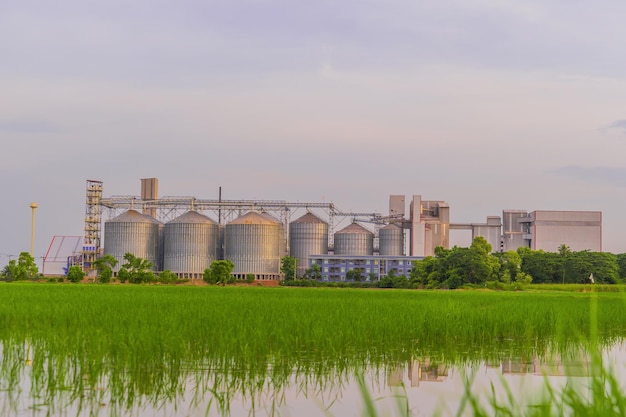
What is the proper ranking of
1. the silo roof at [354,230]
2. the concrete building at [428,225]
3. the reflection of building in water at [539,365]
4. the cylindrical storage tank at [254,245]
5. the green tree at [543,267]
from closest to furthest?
the reflection of building in water at [539,365] → the green tree at [543,267] → the cylindrical storage tank at [254,245] → the concrete building at [428,225] → the silo roof at [354,230]

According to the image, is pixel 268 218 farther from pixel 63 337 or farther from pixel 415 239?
pixel 63 337

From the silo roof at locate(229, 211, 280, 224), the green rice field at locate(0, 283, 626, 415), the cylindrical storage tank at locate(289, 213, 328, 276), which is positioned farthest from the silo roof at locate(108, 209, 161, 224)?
the green rice field at locate(0, 283, 626, 415)

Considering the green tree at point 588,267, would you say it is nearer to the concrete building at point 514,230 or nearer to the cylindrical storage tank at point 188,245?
the concrete building at point 514,230

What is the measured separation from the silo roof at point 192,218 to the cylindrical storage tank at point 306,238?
9648mm

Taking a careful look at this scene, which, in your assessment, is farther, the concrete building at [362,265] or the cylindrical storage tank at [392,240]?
the cylindrical storage tank at [392,240]

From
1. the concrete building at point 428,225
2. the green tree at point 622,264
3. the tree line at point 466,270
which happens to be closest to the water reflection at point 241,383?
the tree line at point 466,270

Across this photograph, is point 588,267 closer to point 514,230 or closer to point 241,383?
point 514,230

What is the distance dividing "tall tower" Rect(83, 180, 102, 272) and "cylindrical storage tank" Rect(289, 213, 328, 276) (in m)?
21.8

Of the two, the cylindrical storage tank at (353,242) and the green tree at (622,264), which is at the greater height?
the cylindrical storage tank at (353,242)

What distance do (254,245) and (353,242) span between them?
12.2m

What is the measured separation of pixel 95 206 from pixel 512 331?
79.6 m

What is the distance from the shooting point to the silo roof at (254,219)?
3366 inches

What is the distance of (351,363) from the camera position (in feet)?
28.5

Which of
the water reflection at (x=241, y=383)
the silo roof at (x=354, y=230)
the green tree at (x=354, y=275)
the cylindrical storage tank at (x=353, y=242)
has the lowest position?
the green tree at (x=354, y=275)
